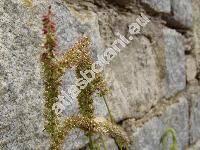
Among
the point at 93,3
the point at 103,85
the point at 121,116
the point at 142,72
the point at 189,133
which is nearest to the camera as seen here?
the point at 103,85

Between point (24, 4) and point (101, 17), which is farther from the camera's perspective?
point (101, 17)

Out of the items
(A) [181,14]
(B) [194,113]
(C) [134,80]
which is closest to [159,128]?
(C) [134,80]

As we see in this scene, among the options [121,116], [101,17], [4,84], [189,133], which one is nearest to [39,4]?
[4,84]

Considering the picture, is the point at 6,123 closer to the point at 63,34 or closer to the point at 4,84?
the point at 4,84

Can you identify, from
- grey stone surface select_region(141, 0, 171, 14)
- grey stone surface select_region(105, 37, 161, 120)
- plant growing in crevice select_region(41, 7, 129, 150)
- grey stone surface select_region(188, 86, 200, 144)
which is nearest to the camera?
plant growing in crevice select_region(41, 7, 129, 150)

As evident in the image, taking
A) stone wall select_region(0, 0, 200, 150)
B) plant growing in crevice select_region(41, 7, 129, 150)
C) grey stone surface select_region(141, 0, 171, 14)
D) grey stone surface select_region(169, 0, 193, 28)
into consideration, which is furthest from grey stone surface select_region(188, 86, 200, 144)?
plant growing in crevice select_region(41, 7, 129, 150)

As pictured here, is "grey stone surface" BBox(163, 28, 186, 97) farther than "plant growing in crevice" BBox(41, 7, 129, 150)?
Yes

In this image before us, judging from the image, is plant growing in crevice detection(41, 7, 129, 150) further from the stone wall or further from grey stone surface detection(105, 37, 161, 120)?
grey stone surface detection(105, 37, 161, 120)

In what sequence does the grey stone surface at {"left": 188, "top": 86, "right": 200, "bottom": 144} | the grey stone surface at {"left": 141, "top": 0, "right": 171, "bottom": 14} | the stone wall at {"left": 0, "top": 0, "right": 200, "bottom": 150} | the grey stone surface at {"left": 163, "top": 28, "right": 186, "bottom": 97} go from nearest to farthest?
the stone wall at {"left": 0, "top": 0, "right": 200, "bottom": 150}
the grey stone surface at {"left": 141, "top": 0, "right": 171, "bottom": 14}
the grey stone surface at {"left": 163, "top": 28, "right": 186, "bottom": 97}
the grey stone surface at {"left": 188, "top": 86, "right": 200, "bottom": 144}

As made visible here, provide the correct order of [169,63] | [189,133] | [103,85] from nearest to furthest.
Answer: [103,85]
[169,63]
[189,133]
